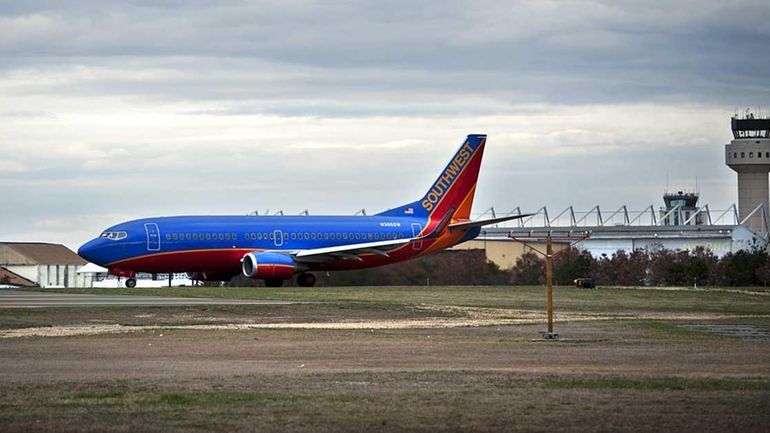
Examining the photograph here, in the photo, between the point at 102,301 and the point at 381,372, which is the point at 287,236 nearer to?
the point at 102,301

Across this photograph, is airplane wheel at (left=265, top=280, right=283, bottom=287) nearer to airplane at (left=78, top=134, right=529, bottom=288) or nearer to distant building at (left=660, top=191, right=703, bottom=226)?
airplane at (left=78, top=134, right=529, bottom=288)

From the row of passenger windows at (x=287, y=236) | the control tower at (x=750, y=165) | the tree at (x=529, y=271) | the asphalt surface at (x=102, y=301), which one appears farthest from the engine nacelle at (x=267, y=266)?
the control tower at (x=750, y=165)

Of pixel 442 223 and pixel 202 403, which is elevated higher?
pixel 442 223

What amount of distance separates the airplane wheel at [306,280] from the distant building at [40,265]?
4254 cm

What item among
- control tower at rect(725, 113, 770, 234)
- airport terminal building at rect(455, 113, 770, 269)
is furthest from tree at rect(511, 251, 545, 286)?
control tower at rect(725, 113, 770, 234)

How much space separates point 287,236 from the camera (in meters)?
69.2

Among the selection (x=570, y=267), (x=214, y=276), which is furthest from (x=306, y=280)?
(x=570, y=267)

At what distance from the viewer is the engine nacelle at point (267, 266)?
216 ft

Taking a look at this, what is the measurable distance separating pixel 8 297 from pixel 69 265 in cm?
6711

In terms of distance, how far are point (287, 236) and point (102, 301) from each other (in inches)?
892

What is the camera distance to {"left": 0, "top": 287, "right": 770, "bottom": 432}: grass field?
17.1 m

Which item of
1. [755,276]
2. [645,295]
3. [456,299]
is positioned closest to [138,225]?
[456,299]

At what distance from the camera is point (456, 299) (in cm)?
5272

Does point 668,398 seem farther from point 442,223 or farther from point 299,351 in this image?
point 442,223
